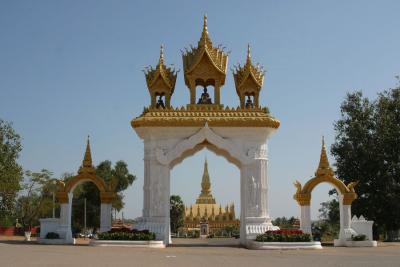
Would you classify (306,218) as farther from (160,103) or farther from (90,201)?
(90,201)

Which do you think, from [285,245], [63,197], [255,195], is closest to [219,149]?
[255,195]

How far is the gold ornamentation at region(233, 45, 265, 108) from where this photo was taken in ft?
84.1

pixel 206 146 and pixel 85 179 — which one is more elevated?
pixel 206 146

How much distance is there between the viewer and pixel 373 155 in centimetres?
3011

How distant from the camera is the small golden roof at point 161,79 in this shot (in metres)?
25.6

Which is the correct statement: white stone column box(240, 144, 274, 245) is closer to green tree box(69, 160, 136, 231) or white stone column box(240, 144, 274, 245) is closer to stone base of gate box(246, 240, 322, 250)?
stone base of gate box(246, 240, 322, 250)

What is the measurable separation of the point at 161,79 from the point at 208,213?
160 feet

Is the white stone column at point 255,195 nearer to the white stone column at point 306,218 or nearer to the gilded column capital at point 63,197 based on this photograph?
the white stone column at point 306,218

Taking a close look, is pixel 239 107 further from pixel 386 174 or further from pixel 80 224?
pixel 80 224

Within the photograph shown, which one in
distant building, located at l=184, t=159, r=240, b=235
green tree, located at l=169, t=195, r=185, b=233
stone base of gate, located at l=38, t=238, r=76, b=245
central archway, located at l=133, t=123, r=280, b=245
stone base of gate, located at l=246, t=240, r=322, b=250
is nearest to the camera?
stone base of gate, located at l=246, t=240, r=322, b=250

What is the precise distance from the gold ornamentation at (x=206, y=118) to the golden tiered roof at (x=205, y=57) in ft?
6.85

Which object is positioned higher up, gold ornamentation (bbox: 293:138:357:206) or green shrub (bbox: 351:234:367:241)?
gold ornamentation (bbox: 293:138:357:206)

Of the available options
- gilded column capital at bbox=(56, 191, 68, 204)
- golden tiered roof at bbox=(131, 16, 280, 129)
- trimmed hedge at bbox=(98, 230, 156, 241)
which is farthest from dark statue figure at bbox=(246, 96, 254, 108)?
gilded column capital at bbox=(56, 191, 68, 204)

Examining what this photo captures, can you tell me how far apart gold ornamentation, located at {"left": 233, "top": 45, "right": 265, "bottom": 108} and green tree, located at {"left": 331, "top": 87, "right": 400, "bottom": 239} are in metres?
8.23
